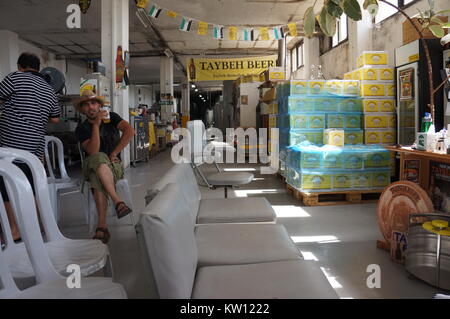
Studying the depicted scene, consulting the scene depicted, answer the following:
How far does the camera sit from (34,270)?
136 cm

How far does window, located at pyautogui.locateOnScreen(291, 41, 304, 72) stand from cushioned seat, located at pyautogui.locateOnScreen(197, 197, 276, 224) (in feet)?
32.5

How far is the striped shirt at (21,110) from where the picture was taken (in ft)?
9.41

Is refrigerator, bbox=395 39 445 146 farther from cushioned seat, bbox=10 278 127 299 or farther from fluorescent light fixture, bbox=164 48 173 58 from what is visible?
fluorescent light fixture, bbox=164 48 173 58

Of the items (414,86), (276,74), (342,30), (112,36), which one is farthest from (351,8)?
(342,30)

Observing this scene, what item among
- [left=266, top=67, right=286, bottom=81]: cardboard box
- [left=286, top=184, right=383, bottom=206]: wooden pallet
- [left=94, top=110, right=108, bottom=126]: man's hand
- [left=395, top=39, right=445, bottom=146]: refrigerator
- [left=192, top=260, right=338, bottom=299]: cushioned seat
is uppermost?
[left=266, top=67, right=286, bottom=81]: cardboard box

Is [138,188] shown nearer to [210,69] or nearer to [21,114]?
[21,114]

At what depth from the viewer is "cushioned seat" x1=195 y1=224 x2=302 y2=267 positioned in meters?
1.72

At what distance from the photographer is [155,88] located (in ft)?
89.4

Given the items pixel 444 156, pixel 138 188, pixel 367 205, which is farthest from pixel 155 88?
pixel 444 156

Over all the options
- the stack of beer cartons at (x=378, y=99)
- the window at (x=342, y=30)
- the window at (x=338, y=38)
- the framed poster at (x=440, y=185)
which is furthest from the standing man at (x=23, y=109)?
the window at (x=342, y=30)

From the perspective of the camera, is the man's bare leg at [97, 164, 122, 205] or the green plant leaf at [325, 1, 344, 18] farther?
the man's bare leg at [97, 164, 122, 205]

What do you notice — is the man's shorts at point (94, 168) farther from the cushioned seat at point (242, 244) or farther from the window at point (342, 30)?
the window at point (342, 30)

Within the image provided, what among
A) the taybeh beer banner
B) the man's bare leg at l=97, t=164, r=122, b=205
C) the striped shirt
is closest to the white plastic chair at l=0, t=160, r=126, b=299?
the man's bare leg at l=97, t=164, r=122, b=205

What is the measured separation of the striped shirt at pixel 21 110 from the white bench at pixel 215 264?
1941 mm
